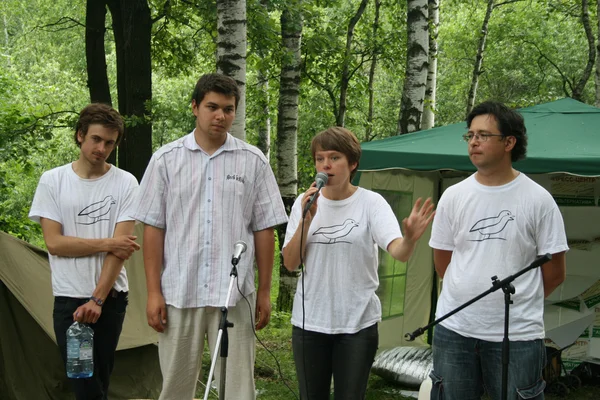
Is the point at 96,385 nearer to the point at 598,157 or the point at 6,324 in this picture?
the point at 6,324

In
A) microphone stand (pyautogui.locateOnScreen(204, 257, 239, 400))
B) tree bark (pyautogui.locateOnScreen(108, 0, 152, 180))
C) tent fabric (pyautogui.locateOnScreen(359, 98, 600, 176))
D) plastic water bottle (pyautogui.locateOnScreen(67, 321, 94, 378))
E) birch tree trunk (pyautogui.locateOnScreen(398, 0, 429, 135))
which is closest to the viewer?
microphone stand (pyautogui.locateOnScreen(204, 257, 239, 400))

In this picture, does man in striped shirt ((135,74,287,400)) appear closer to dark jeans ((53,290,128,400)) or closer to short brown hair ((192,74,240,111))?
short brown hair ((192,74,240,111))

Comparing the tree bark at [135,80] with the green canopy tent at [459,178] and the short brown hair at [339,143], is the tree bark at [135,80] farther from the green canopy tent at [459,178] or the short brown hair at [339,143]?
the short brown hair at [339,143]

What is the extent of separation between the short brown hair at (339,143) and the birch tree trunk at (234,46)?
2.64 m

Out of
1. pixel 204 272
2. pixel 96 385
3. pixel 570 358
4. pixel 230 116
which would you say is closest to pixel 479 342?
pixel 204 272

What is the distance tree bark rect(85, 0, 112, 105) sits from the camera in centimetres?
1055

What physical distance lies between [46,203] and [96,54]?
7.29 metres

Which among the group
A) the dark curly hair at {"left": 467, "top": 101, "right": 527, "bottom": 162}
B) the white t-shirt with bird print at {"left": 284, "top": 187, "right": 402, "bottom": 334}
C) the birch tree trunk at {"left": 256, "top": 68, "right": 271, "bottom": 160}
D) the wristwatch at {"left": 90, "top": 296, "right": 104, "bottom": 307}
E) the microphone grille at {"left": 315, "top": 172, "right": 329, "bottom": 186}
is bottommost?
the wristwatch at {"left": 90, "top": 296, "right": 104, "bottom": 307}

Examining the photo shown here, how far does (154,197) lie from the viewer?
10.6 ft

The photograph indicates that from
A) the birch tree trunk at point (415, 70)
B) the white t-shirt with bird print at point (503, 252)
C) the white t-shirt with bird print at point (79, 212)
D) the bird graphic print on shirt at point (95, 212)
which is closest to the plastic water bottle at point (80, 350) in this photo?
the white t-shirt with bird print at point (79, 212)

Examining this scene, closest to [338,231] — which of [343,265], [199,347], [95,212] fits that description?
[343,265]

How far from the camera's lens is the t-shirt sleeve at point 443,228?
3385 millimetres

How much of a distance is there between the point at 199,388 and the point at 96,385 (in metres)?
1.99

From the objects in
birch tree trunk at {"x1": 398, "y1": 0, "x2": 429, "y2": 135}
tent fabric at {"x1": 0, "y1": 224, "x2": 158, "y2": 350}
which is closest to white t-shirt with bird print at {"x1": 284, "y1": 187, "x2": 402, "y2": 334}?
tent fabric at {"x1": 0, "y1": 224, "x2": 158, "y2": 350}
